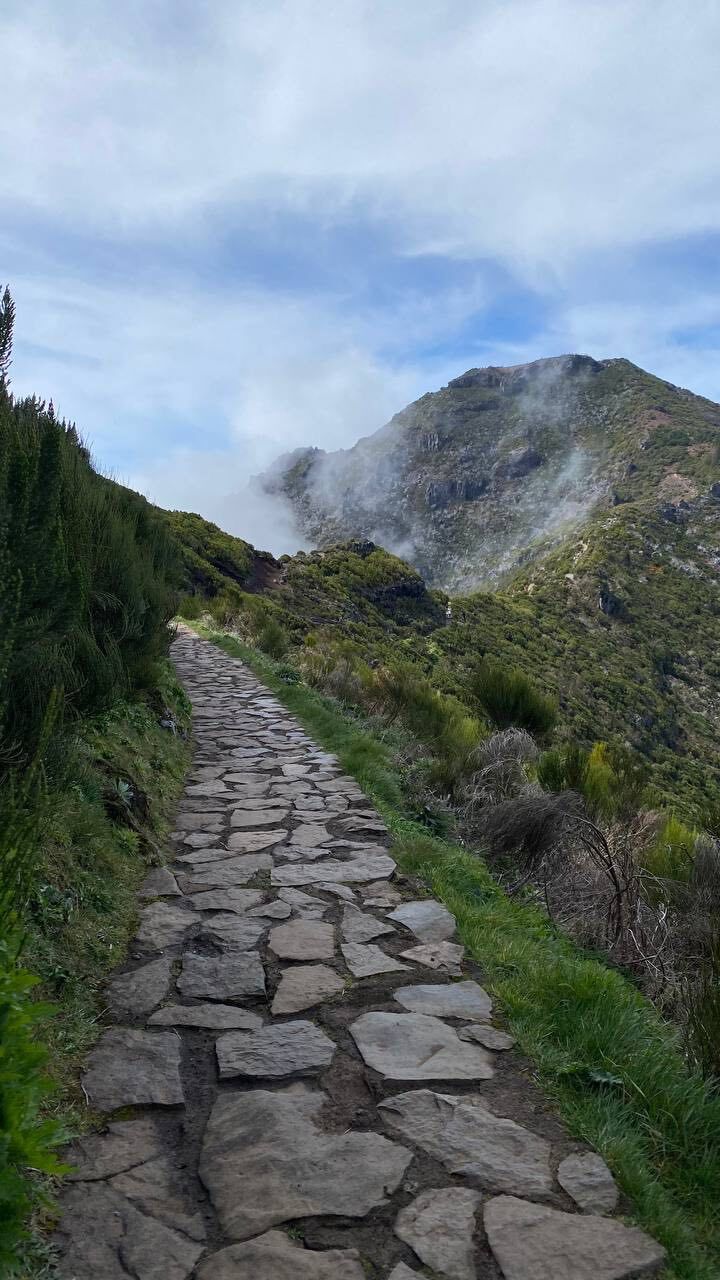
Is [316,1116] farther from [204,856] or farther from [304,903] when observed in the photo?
[204,856]

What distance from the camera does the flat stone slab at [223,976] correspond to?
2.83 metres

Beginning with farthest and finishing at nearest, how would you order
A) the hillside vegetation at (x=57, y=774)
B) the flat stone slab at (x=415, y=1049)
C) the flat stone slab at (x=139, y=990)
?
1. the flat stone slab at (x=139, y=990)
2. the flat stone slab at (x=415, y=1049)
3. the hillside vegetation at (x=57, y=774)

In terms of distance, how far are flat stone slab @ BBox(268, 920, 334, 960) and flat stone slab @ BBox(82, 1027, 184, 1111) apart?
0.71 meters

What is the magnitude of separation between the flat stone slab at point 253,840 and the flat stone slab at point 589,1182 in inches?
103

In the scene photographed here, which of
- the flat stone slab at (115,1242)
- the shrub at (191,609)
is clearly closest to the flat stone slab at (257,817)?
the flat stone slab at (115,1242)

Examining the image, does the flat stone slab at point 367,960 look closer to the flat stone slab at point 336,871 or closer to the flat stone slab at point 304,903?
the flat stone slab at point 304,903

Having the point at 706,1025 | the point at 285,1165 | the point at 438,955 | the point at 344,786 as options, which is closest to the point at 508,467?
the point at 344,786

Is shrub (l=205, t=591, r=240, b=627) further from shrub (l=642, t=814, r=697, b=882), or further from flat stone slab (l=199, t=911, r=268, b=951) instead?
flat stone slab (l=199, t=911, r=268, b=951)

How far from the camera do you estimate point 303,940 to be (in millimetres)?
3266

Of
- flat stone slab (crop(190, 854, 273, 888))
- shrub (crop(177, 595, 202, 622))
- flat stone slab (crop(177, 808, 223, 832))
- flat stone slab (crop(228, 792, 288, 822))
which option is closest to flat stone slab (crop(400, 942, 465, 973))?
flat stone slab (crop(190, 854, 273, 888))

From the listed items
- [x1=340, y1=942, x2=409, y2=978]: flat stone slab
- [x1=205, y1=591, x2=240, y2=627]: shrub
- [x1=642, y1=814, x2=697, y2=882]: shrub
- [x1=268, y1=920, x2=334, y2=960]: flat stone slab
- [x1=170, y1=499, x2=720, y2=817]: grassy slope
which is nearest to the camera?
[x1=340, y1=942, x2=409, y2=978]: flat stone slab

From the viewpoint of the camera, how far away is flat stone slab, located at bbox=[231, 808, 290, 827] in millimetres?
4789

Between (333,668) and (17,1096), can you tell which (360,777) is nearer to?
(17,1096)

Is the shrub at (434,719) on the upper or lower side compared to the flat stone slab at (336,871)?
upper
